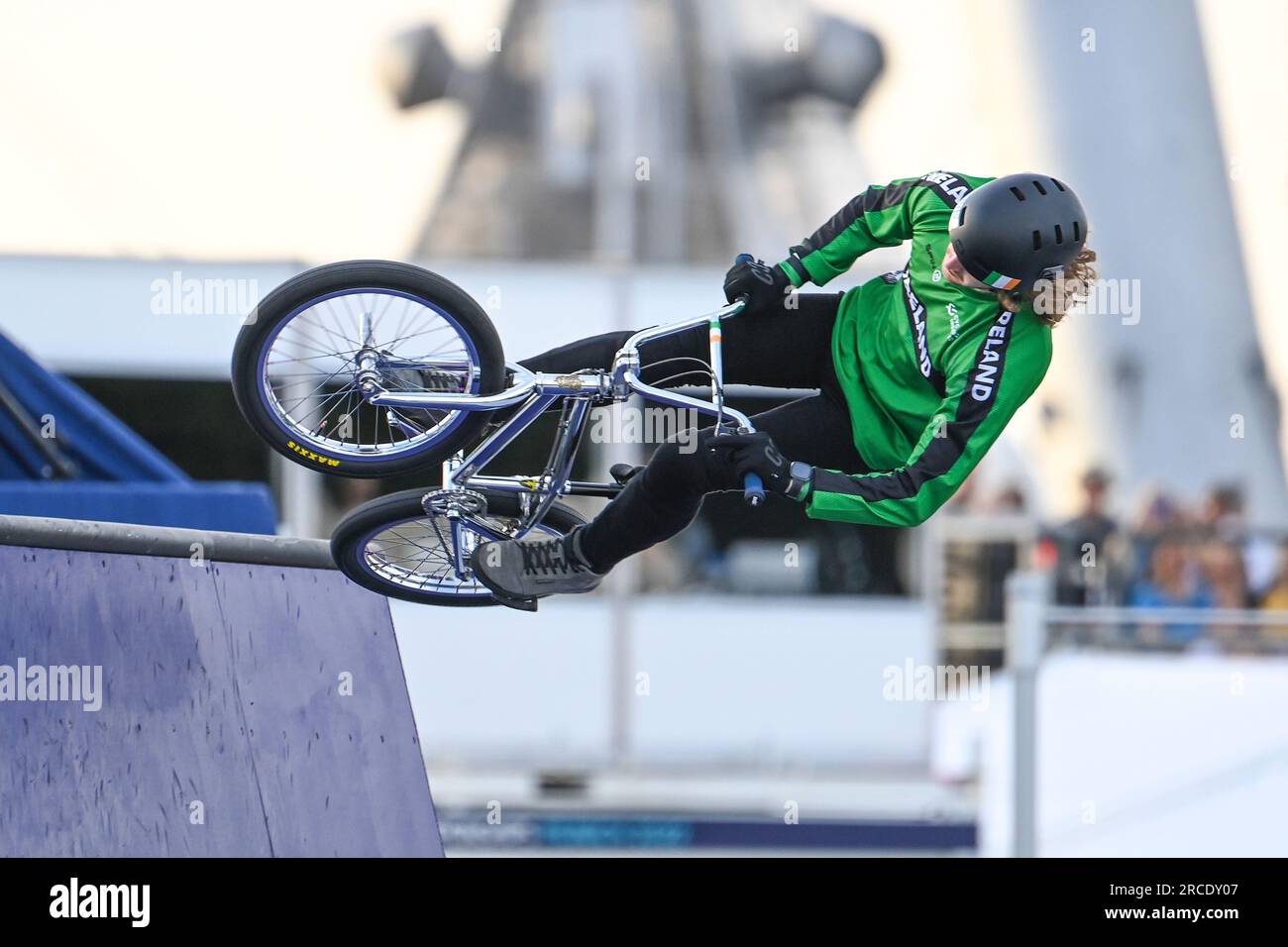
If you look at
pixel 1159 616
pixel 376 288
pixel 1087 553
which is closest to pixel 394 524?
pixel 376 288

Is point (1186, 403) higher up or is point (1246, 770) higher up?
point (1186, 403)

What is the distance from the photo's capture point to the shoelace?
20.4ft

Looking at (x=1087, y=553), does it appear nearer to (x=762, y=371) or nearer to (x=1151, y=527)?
(x=1151, y=527)

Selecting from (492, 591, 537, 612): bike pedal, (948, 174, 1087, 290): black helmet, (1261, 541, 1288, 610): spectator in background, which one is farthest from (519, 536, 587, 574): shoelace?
(1261, 541, 1288, 610): spectator in background

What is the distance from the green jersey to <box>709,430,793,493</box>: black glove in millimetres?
121

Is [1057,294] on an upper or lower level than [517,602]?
upper

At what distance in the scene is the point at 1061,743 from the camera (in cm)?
1217

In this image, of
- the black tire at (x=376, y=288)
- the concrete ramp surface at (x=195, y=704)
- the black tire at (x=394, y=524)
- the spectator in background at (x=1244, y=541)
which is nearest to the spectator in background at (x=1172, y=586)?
the spectator in background at (x=1244, y=541)

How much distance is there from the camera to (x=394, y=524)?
649 cm

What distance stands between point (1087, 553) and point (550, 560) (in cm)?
727
